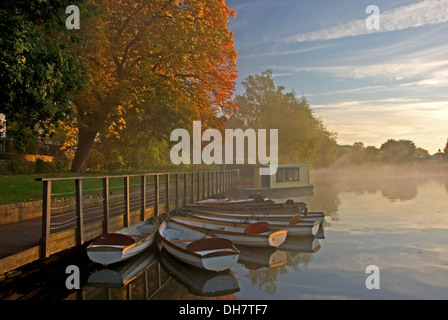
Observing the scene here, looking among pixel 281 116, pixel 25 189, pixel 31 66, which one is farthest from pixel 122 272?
pixel 281 116

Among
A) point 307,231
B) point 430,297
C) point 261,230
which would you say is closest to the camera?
point 430,297

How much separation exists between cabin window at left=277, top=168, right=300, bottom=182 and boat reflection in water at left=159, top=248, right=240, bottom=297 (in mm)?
32288

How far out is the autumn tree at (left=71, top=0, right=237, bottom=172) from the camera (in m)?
19.5

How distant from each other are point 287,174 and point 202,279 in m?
35.1

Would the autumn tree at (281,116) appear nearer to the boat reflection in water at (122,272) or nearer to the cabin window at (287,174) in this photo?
the cabin window at (287,174)

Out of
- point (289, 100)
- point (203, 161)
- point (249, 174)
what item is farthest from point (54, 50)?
point (289, 100)

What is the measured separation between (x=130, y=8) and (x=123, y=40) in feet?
6.14

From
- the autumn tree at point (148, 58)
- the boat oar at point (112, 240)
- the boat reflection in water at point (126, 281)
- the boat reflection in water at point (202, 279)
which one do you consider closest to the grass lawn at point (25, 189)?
the boat oar at point (112, 240)

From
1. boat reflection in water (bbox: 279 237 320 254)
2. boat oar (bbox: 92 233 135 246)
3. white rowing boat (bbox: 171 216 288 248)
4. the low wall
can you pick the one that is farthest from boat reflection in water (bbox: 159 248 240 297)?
the low wall

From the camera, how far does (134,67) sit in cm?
2159

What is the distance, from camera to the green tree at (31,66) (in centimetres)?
991

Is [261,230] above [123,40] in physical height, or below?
below

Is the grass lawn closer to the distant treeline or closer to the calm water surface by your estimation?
the calm water surface
